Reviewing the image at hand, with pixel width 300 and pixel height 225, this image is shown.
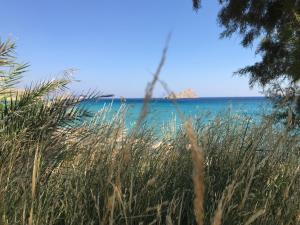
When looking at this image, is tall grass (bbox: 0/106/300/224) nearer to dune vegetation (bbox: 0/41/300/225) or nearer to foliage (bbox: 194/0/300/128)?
dune vegetation (bbox: 0/41/300/225)

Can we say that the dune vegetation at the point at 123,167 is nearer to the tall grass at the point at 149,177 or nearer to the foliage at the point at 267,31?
the tall grass at the point at 149,177

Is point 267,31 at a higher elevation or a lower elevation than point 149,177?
higher

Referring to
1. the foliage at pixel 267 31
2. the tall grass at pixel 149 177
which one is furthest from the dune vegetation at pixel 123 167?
the foliage at pixel 267 31

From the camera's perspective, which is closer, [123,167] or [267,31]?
[123,167]

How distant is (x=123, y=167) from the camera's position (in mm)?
3139

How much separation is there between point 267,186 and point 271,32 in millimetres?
3779

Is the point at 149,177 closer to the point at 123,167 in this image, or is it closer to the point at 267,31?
the point at 123,167

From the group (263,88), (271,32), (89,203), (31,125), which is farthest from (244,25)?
(89,203)

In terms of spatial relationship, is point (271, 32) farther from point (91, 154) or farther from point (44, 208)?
point (44, 208)

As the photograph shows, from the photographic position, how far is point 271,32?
6.85 m

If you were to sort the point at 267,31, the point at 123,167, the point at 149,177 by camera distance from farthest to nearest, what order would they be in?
the point at 267,31, the point at 149,177, the point at 123,167

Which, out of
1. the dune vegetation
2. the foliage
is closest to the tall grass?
the dune vegetation

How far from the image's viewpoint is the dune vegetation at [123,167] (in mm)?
2801

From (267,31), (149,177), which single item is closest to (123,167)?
(149,177)
